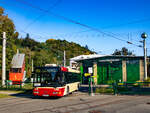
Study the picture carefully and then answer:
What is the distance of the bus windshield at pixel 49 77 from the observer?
50.7 ft

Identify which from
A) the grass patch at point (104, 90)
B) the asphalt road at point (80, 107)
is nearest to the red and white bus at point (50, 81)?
the asphalt road at point (80, 107)

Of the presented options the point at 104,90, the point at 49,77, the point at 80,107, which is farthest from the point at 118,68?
the point at 80,107

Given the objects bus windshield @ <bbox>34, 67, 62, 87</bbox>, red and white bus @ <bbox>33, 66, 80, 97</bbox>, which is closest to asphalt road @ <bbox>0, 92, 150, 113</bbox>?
red and white bus @ <bbox>33, 66, 80, 97</bbox>

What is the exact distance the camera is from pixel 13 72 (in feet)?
143

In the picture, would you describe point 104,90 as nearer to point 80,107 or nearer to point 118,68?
point 80,107

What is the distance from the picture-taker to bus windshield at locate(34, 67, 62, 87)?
15452 mm

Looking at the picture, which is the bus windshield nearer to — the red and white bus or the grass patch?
the red and white bus

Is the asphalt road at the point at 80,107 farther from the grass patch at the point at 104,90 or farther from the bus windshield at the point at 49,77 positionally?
the grass patch at the point at 104,90

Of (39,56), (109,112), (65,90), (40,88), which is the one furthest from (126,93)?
(39,56)

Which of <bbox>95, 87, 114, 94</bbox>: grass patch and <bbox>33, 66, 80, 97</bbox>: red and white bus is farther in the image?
<bbox>95, 87, 114, 94</bbox>: grass patch

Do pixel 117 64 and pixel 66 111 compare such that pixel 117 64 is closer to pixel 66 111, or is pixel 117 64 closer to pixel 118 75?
pixel 118 75

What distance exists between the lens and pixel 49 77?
15.7 metres

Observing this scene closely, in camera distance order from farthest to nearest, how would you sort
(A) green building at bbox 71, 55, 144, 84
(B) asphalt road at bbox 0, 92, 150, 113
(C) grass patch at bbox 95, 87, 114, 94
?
(A) green building at bbox 71, 55, 144, 84 → (C) grass patch at bbox 95, 87, 114, 94 → (B) asphalt road at bbox 0, 92, 150, 113

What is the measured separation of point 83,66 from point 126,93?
58.4 feet
